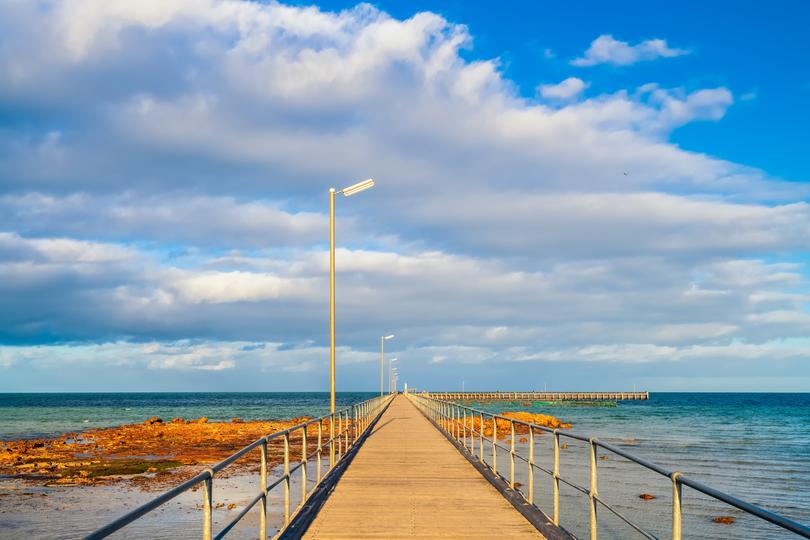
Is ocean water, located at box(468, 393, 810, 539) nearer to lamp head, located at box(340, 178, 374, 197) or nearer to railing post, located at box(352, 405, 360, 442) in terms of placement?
railing post, located at box(352, 405, 360, 442)

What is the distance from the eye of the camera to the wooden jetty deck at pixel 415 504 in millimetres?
9352

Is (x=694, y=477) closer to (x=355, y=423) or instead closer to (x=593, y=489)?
(x=355, y=423)

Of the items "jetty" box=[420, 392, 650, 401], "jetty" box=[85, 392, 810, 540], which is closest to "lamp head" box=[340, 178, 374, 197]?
"jetty" box=[85, 392, 810, 540]

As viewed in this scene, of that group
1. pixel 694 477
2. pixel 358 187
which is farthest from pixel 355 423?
pixel 694 477

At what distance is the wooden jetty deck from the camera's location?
9.35 metres

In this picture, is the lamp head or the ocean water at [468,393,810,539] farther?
the lamp head

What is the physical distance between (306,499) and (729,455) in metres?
31.5

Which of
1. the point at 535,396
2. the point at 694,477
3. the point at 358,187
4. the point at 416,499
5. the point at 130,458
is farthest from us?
the point at 535,396

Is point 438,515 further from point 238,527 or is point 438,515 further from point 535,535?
point 238,527

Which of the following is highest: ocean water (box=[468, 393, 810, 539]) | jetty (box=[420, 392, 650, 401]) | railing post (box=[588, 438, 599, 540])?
railing post (box=[588, 438, 599, 540])

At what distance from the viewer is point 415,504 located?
448 inches

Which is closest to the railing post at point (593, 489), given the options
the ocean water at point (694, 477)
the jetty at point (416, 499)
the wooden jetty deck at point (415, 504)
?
the jetty at point (416, 499)

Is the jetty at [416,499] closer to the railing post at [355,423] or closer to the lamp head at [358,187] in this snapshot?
the railing post at [355,423]

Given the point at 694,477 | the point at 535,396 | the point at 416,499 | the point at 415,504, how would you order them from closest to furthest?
the point at 415,504, the point at 416,499, the point at 694,477, the point at 535,396
